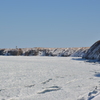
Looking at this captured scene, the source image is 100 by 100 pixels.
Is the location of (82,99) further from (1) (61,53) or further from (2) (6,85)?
(1) (61,53)

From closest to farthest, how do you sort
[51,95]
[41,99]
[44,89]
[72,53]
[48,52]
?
[41,99] < [51,95] < [44,89] < [72,53] < [48,52]

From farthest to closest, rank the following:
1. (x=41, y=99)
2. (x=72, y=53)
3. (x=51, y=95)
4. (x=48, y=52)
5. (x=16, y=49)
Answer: (x=16, y=49)
(x=48, y=52)
(x=72, y=53)
(x=51, y=95)
(x=41, y=99)

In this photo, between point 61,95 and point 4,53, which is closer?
point 61,95

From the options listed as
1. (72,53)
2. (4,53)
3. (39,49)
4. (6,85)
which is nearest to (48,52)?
(39,49)

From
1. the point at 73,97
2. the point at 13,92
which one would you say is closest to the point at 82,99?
the point at 73,97

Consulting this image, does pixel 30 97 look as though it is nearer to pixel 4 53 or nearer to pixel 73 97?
pixel 73 97

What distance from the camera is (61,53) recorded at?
55.3 m

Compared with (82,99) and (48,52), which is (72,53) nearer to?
(48,52)

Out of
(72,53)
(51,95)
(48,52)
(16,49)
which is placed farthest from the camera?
(16,49)

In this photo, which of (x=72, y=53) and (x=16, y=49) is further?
(x=16, y=49)

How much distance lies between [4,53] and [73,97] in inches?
2416

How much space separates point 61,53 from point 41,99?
162 feet

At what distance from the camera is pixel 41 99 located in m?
5.95

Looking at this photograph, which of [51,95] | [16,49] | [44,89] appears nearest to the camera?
[51,95]
